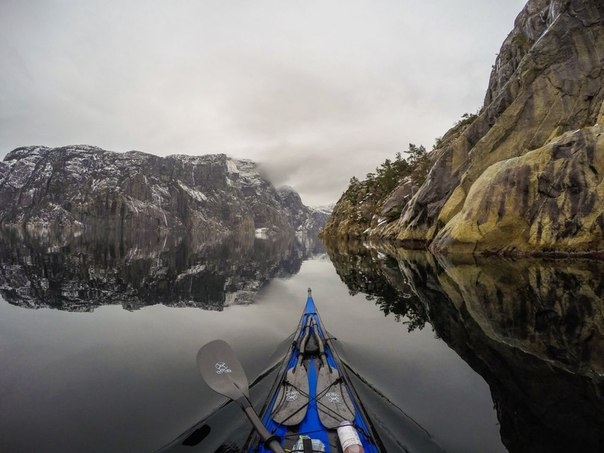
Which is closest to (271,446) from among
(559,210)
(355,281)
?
(355,281)

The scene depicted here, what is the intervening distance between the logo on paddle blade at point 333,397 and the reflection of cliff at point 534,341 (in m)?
2.77

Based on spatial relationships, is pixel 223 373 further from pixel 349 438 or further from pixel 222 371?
pixel 349 438

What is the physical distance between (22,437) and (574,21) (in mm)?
49254

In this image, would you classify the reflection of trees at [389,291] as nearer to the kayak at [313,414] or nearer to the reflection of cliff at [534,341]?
the reflection of cliff at [534,341]

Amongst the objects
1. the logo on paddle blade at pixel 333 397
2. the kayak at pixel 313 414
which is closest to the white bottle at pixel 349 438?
the kayak at pixel 313 414

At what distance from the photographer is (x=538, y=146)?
3384cm

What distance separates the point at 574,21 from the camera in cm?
3416

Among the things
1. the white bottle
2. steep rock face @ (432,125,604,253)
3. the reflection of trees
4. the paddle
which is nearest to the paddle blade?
the paddle

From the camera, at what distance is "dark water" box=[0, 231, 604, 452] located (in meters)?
5.83

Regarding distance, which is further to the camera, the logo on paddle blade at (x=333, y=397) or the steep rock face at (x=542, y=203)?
the steep rock face at (x=542, y=203)

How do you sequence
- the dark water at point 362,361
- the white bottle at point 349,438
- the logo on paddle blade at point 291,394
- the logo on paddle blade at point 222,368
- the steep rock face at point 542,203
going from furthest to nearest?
the steep rock face at point 542,203
the logo on paddle blade at point 222,368
the dark water at point 362,361
the logo on paddle blade at point 291,394
the white bottle at point 349,438

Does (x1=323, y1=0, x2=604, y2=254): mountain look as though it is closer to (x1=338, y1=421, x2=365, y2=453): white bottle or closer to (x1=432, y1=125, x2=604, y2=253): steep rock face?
(x1=432, y1=125, x2=604, y2=253): steep rock face

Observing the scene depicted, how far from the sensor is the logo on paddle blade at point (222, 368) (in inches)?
243

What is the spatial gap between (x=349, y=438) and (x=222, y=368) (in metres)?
2.71
